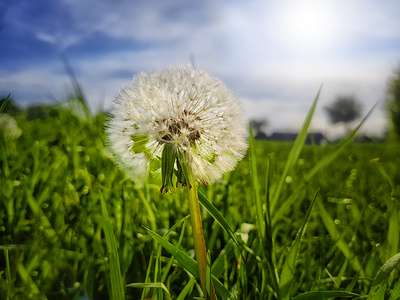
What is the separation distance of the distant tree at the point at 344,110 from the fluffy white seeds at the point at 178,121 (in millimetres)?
51203

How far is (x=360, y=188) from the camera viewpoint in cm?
322

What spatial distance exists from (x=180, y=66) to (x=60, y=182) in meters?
1.16

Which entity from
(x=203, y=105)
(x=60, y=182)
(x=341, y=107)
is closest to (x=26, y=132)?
(x=60, y=182)

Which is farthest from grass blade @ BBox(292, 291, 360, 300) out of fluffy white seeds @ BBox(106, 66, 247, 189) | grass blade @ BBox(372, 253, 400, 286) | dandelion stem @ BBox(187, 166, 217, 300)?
fluffy white seeds @ BBox(106, 66, 247, 189)

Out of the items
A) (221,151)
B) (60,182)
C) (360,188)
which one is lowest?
(360,188)

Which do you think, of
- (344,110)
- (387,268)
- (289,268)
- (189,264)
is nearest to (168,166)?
(189,264)

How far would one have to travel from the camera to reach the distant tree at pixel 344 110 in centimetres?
4859

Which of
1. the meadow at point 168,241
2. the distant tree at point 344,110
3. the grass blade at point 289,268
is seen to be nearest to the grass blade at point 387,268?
the meadow at point 168,241

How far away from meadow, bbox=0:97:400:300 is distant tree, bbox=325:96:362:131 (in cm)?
5029

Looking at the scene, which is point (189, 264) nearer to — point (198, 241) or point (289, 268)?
Answer: point (198, 241)

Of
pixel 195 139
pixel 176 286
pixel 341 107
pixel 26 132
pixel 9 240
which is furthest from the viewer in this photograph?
pixel 341 107

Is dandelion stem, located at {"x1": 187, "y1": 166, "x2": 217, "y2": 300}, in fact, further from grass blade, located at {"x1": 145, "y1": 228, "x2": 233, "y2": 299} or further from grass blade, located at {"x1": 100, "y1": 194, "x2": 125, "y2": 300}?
grass blade, located at {"x1": 100, "y1": 194, "x2": 125, "y2": 300}

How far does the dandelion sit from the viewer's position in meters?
0.98

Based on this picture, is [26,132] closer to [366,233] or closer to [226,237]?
[226,237]
